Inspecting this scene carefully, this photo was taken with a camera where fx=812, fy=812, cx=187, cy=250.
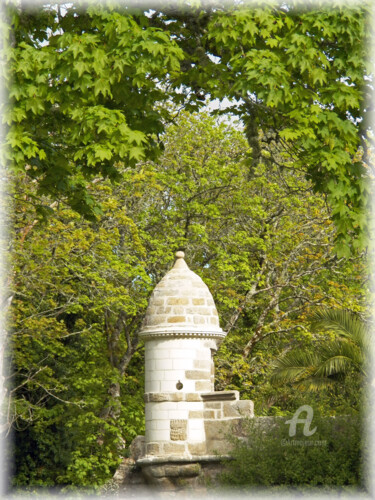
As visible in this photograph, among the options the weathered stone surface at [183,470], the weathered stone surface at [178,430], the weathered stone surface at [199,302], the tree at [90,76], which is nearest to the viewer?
the tree at [90,76]

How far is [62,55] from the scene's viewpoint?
919 centimetres

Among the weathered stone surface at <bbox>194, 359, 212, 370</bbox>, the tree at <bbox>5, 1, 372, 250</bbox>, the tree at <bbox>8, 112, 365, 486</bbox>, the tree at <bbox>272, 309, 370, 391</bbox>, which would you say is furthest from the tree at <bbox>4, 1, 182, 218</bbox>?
the tree at <bbox>8, 112, 365, 486</bbox>

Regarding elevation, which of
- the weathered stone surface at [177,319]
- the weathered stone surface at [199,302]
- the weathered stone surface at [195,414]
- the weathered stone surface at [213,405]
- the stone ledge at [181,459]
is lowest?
the stone ledge at [181,459]

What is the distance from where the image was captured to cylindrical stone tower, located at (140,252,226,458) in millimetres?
12852

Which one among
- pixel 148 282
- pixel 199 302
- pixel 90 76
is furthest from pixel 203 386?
pixel 148 282

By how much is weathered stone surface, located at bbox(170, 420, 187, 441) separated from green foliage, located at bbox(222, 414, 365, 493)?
3.56ft

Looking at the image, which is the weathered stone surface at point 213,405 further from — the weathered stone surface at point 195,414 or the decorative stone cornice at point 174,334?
the decorative stone cornice at point 174,334

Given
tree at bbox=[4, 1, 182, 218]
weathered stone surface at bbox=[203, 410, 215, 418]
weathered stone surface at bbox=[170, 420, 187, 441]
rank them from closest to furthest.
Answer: tree at bbox=[4, 1, 182, 218] < weathered stone surface at bbox=[170, 420, 187, 441] < weathered stone surface at bbox=[203, 410, 215, 418]

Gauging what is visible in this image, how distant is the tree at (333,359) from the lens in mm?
14503

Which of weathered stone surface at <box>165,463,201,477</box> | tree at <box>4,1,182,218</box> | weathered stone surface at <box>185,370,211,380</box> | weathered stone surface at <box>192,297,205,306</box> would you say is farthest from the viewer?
weathered stone surface at <box>192,297,205,306</box>

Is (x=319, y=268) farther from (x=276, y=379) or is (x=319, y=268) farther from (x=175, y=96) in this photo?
(x=175, y=96)

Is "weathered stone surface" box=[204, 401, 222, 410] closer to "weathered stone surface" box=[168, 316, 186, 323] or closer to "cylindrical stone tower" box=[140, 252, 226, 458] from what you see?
"cylindrical stone tower" box=[140, 252, 226, 458]

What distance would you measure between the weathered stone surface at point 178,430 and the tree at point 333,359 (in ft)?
9.87

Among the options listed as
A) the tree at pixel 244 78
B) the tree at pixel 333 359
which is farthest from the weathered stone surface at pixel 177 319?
the tree at pixel 244 78
